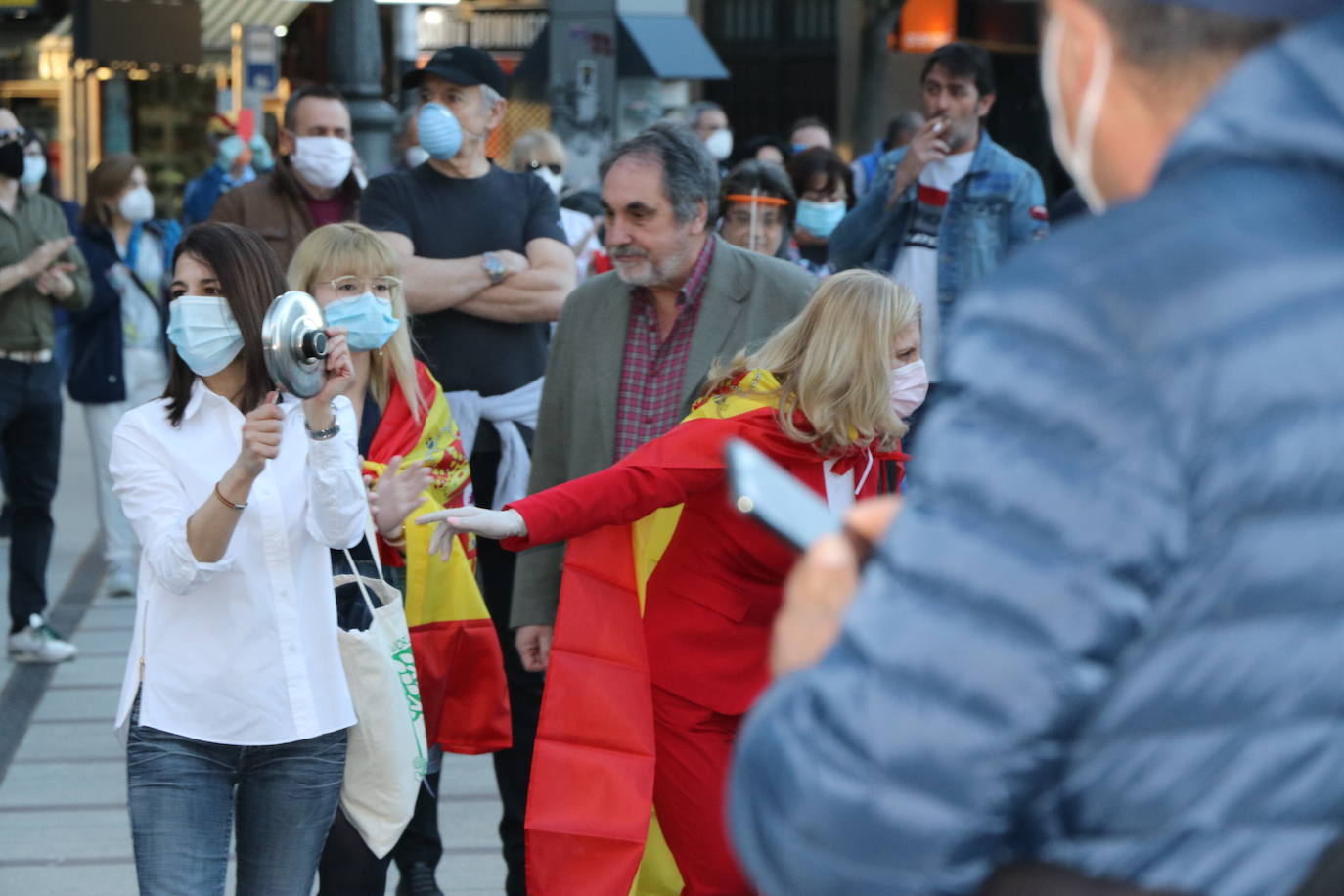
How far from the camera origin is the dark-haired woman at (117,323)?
8.16 metres

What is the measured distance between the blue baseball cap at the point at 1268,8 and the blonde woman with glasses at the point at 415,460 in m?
3.11

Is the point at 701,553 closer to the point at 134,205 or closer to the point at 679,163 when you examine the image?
the point at 679,163

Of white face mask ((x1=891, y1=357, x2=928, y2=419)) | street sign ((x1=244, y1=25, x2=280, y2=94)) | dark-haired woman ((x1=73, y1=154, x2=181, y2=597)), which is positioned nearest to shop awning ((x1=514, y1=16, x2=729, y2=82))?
street sign ((x1=244, y1=25, x2=280, y2=94))

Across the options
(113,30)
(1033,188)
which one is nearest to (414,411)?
(1033,188)

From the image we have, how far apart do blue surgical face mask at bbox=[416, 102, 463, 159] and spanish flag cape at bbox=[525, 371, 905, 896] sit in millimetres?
1716

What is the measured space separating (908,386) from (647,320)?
76 centimetres

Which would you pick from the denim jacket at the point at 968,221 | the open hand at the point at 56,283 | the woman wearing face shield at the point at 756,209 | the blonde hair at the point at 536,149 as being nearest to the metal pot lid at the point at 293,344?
the denim jacket at the point at 968,221

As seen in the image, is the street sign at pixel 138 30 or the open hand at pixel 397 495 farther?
the street sign at pixel 138 30

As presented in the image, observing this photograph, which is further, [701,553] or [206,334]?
[701,553]

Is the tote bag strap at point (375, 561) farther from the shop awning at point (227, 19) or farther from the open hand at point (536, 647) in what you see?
the shop awning at point (227, 19)

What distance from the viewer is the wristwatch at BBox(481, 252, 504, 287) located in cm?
511

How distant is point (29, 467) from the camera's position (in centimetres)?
724

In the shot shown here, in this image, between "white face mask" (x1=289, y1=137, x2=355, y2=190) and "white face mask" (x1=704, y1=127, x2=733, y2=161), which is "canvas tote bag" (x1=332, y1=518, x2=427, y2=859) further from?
"white face mask" (x1=704, y1=127, x2=733, y2=161)

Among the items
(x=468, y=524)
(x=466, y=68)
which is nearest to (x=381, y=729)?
(x=468, y=524)
